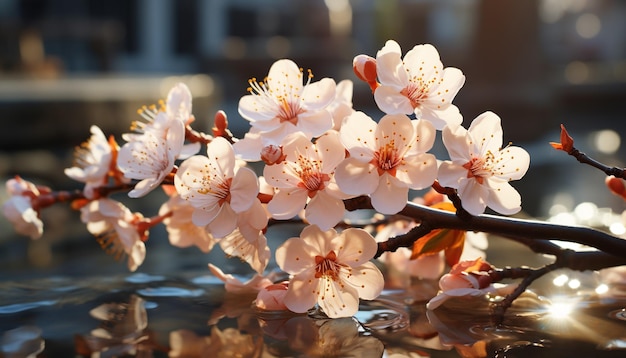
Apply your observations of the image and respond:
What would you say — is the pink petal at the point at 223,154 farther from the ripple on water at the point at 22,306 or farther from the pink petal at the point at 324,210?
the ripple on water at the point at 22,306

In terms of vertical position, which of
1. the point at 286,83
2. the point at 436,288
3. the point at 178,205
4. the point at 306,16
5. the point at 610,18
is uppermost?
the point at 610,18

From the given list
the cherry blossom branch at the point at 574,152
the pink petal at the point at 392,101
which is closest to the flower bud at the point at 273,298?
the pink petal at the point at 392,101

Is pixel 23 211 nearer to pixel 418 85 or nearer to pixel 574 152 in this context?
pixel 418 85

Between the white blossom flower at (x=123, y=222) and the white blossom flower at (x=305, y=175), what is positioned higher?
the white blossom flower at (x=305, y=175)

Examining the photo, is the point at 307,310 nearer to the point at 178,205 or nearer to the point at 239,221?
the point at 239,221

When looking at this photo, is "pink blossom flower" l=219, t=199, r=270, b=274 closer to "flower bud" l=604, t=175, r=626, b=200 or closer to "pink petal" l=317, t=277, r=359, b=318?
"pink petal" l=317, t=277, r=359, b=318

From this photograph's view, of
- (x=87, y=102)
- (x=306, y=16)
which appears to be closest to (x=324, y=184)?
(x=87, y=102)
